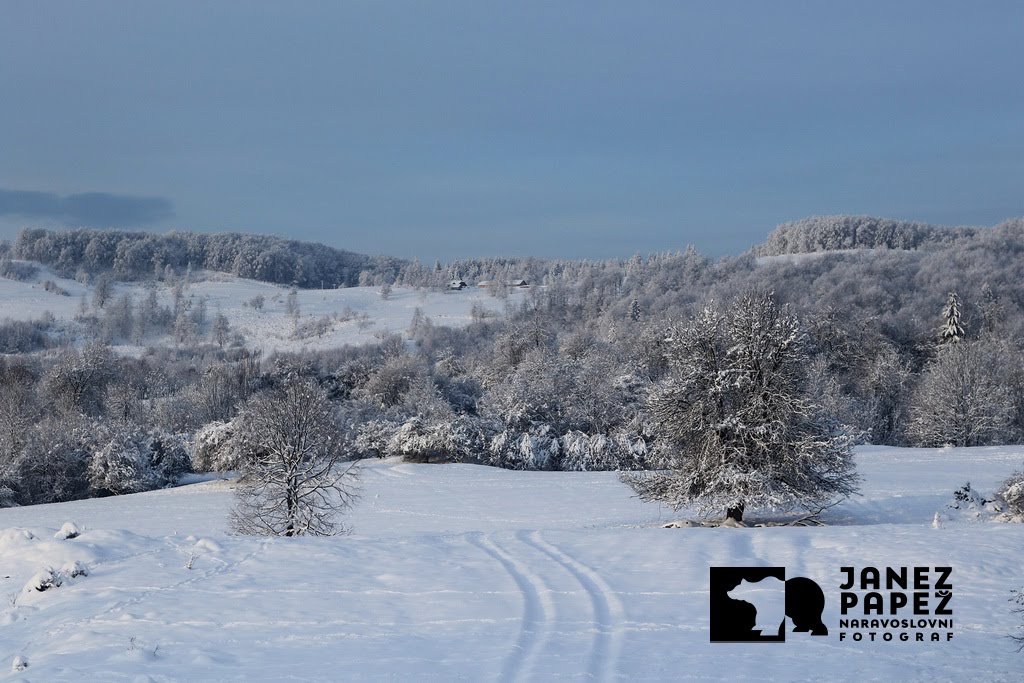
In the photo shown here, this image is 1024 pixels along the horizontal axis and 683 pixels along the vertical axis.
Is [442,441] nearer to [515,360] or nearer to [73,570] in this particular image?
[515,360]

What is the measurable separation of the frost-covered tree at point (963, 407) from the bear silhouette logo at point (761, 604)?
33636 millimetres

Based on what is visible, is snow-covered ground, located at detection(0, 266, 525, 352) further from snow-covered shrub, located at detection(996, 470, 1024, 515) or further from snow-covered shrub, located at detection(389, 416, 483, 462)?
snow-covered shrub, located at detection(996, 470, 1024, 515)

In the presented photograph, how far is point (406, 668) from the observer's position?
8234mm

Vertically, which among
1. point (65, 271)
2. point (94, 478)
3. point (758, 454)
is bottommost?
point (94, 478)

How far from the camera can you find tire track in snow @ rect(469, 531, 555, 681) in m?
8.20

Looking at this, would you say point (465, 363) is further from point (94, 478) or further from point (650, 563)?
point (650, 563)

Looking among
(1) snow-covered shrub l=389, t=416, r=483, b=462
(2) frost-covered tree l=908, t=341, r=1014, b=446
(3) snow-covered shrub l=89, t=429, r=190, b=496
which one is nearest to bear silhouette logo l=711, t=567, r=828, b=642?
(1) snow-covered shrub l=389, t=416, r=483, b=462

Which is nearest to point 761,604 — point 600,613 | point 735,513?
point 600,613

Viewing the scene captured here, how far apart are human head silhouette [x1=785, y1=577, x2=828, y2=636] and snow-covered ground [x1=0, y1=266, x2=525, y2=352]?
10050cm

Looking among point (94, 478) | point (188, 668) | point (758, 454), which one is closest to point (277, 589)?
point (188, 668)

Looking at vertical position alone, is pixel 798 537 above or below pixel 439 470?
above

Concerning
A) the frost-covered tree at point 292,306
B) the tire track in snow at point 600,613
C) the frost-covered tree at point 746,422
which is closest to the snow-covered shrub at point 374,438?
the frost-covered tree at point 746,422

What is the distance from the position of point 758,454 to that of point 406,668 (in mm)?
12052

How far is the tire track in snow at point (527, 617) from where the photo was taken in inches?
323
